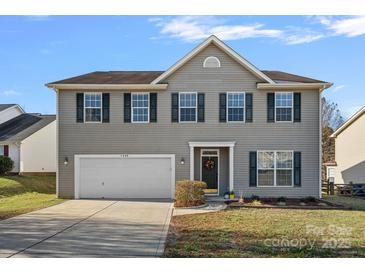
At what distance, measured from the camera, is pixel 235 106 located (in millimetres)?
20984

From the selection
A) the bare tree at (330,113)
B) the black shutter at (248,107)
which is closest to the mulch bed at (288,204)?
the black shutter at (248,107)

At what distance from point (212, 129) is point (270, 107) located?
2941 mm

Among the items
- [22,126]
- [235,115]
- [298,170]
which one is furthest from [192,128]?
[22,126]

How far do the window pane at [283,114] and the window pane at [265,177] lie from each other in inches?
101

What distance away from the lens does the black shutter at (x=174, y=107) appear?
20.9 m

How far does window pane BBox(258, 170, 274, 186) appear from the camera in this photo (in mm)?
20844

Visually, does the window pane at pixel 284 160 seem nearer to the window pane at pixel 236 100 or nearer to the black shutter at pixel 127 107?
the window pane at pixel 236 100

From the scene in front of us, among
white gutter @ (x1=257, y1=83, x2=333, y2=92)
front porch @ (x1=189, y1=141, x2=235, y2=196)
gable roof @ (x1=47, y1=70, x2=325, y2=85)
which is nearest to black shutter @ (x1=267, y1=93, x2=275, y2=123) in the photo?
white gutter @ (x1=257, y1=83, x2=333, y2=92)

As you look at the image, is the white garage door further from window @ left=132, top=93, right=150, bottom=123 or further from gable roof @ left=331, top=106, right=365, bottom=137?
gable roof @ left=331, top=106, right=365, bottom=137
